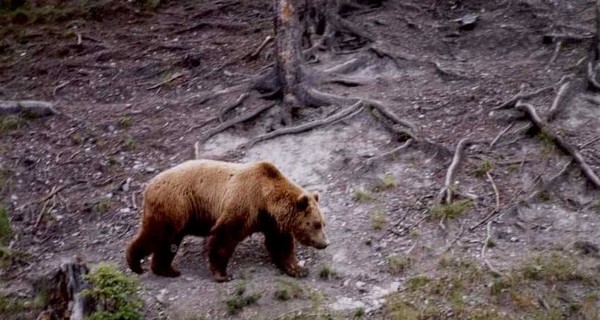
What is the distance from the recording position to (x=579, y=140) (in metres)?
10.9

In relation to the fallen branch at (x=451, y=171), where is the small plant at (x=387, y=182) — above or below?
below

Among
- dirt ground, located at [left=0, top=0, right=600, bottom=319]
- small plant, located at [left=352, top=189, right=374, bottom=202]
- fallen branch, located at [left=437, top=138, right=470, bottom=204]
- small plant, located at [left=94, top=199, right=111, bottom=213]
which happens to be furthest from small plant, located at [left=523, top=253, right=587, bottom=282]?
small plant, located at [left=94, top=199, right=111, bottom=213]

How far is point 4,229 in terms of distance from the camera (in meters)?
11.2

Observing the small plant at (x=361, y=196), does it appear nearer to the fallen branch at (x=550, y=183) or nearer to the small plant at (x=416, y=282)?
the small plant at (x=416, y=282)

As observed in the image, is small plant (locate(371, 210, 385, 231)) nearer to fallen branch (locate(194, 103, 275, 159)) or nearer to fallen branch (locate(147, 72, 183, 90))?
fallen branch (locate(194, 103, 275, 159))

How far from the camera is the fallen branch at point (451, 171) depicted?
33.1ft

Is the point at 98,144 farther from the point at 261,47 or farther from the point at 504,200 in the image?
the point at 504,200

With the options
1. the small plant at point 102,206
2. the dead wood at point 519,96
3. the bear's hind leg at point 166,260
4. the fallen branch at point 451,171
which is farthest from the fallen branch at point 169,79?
the bear's hind leg at point 166,260

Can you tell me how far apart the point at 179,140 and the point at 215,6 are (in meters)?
7.27

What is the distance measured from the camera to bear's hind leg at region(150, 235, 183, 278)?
9000mm

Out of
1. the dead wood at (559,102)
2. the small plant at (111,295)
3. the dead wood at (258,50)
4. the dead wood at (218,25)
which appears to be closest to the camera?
the small plant at (111,295)

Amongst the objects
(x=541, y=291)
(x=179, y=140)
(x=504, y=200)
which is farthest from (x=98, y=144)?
(x=541, y=291)

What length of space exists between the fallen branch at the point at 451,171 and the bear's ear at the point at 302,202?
1.97 meters

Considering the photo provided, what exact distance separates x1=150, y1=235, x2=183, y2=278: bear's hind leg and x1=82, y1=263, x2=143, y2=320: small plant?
645 millimetres
